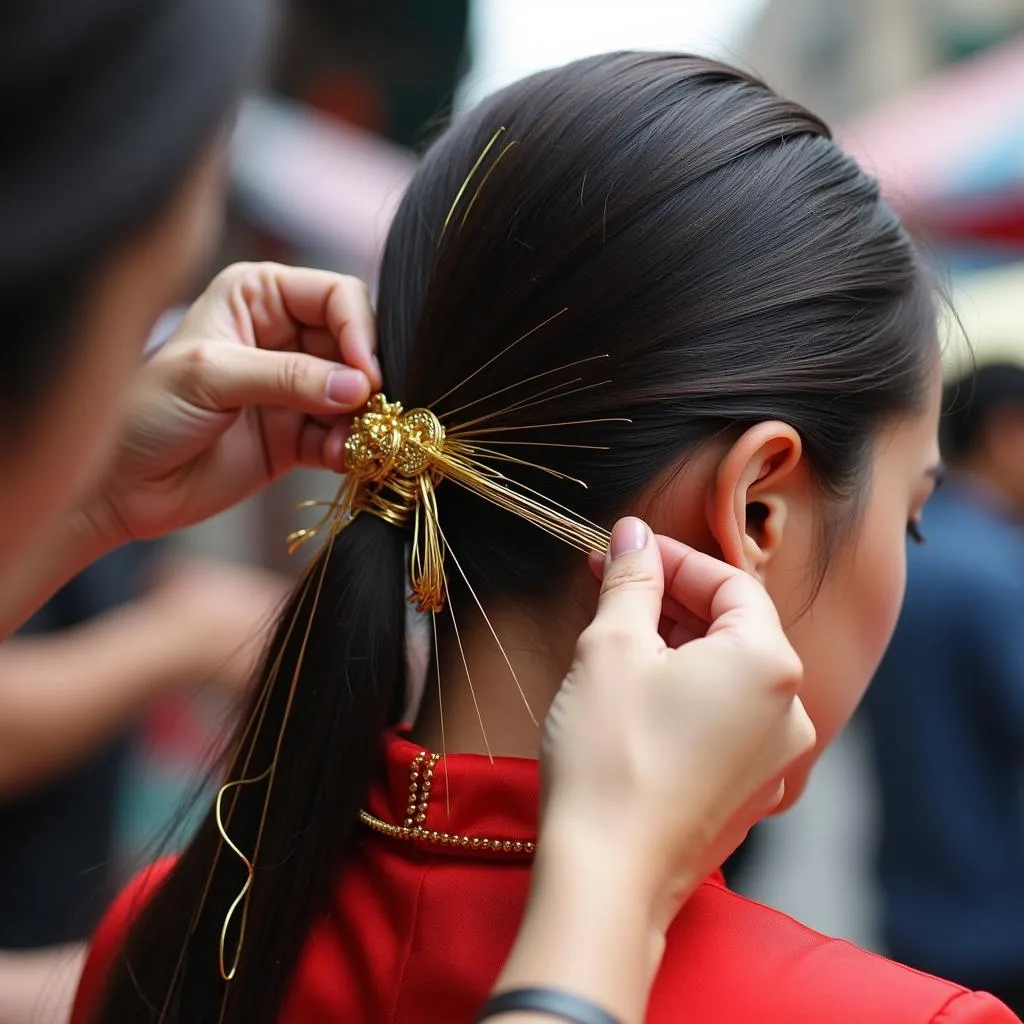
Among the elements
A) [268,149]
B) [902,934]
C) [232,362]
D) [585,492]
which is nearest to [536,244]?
[585,492]

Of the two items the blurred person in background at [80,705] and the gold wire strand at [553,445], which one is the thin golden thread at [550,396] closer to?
the gold wire strand at [553,445]

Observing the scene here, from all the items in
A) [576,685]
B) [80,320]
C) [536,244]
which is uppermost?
[80,320]

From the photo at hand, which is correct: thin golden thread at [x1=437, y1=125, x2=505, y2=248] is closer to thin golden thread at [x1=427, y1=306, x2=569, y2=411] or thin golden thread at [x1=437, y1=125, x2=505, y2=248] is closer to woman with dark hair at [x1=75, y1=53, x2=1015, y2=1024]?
woman with dark hair at [x1=75, y1=53, x2=1015, y2=1024]

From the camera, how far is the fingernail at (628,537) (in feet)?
3.16

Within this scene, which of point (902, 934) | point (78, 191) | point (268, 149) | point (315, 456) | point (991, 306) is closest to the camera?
point (78, 191)

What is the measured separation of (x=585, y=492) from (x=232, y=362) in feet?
1.36

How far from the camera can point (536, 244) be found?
41.5 inches

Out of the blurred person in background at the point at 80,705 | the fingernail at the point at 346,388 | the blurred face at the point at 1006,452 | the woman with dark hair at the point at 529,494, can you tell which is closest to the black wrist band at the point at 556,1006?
the woman with dark hair at the point at 529,494

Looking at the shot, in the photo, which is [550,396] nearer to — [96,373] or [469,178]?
[469,178]

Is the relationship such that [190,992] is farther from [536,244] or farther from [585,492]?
[536,244]

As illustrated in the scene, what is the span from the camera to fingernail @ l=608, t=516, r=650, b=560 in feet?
3.16

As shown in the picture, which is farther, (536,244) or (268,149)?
(268,149)

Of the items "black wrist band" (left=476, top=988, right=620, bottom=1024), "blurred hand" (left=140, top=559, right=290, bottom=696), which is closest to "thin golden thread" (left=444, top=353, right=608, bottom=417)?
"black wrist band" (left=476, top=988, right=620, bottom=1024)

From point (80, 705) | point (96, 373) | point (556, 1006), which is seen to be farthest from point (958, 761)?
point (96, 373)
